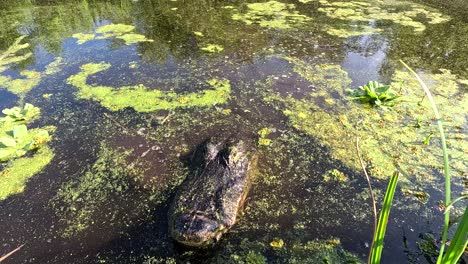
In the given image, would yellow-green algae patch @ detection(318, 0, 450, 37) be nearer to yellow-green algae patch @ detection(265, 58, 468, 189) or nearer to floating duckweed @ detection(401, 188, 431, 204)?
yellow-green algae patch @ detection(265, 58, 468, 189)

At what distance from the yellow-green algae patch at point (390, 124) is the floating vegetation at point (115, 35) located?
8.32 feet

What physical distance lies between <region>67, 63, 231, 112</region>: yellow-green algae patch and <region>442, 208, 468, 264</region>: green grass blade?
108 inches

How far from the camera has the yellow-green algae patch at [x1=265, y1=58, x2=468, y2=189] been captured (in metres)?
2.89

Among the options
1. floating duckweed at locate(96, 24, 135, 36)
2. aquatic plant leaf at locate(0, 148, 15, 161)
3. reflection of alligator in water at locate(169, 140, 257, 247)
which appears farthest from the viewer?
floating duckweed at locate(96, 24, 135, 36)

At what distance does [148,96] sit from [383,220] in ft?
10.1

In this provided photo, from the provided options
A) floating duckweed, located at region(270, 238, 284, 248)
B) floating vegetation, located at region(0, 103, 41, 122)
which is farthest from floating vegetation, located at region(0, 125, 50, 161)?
floating duckweed, located at region(270, 238, 284, 248)

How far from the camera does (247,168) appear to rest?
262 cm

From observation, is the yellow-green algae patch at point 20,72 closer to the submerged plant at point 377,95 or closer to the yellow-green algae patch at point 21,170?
the yellow-green algae patch at point 21,170

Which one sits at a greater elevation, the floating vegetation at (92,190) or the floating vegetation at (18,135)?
the floating vegetation at (18,135)

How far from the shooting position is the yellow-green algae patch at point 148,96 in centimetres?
367

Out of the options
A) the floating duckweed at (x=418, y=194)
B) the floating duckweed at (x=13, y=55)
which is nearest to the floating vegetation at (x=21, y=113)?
the floating duckweed at (x=13, y=55)

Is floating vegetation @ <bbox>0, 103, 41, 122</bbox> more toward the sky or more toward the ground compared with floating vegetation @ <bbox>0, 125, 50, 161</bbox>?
more toward the sky

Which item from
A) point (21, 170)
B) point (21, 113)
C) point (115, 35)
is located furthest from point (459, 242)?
point (115, 35)

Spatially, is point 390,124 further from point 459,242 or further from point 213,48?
point 213,48
